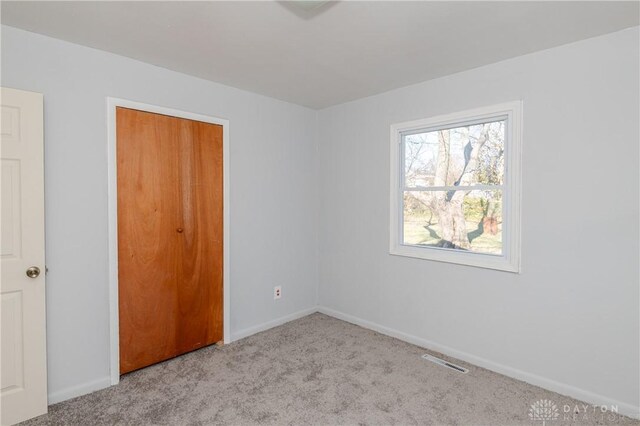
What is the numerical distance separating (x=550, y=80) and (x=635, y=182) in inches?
33.6

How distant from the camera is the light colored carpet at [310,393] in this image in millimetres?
2078

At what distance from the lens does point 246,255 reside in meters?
3.33

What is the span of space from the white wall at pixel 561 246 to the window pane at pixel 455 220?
211 mm

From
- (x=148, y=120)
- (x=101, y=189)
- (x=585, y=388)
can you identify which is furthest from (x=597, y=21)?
(x=101, y=189)

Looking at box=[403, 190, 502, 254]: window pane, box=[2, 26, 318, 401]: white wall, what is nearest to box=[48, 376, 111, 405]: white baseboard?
box=[2, 26, 318, 401]: white wall

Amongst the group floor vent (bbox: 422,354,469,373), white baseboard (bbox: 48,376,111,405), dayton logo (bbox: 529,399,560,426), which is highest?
white baseboard (bbox: 48,376,111,405)

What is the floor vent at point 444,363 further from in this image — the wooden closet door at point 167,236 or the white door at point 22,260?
the white door at point 22,260

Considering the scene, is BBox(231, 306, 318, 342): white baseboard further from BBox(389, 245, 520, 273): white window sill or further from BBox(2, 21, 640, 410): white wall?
BBox(389, 245, 520, 273): white window sill

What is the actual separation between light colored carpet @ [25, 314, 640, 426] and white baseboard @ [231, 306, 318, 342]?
226 millimetres

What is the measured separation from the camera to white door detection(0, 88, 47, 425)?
1.98 metres

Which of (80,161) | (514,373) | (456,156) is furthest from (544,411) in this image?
(80,161)

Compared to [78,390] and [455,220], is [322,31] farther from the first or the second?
[78,390]

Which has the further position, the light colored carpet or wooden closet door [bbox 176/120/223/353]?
wooden closet door [bbox 176/120/223/353]

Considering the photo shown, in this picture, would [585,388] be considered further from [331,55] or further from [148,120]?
[148,120]
